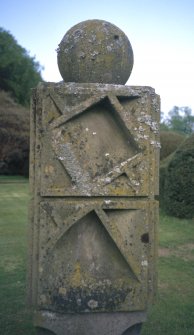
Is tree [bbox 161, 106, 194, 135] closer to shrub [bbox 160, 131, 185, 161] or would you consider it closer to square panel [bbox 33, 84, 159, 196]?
shrub [bbox 160, 131, 185, 161]

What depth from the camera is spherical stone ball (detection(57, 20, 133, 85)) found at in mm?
3088

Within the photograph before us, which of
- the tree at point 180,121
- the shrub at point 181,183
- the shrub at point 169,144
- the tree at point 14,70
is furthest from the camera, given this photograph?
the tree at point 180,121

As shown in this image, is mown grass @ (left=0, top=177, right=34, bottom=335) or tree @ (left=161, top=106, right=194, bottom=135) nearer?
mown grass @ (left=0, top=177, right=34, bottom=335)

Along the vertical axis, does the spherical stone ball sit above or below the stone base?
above

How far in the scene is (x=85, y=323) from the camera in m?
2.98

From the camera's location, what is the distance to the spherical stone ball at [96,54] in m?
3.09

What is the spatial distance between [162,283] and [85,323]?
11.1 ft

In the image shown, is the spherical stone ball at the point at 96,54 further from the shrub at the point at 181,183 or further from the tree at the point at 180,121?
the tree at the point at 180,121

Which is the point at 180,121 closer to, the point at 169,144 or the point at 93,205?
the point at 169,144

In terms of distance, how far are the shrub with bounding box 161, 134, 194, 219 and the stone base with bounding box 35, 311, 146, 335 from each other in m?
8.99

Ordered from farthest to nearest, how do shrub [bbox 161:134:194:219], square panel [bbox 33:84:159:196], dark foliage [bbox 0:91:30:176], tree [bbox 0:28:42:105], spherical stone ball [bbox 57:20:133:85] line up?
tree [bbox 0:28:42:105] < dark foliage [bbox 0:91:30:176] < shrub [bbox 161:134:194:219] < spherical stone ball [bbox 57:20:133:85] < square panel [bbox 33:84:159:196]

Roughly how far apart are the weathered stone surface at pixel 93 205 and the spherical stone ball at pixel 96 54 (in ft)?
0.63

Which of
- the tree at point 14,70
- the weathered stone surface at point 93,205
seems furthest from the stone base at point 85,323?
the tree at point 14,70

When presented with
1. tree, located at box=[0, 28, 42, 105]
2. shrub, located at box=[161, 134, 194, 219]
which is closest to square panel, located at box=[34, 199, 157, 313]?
shrub, located at box=[161, 134, 194, 219]
